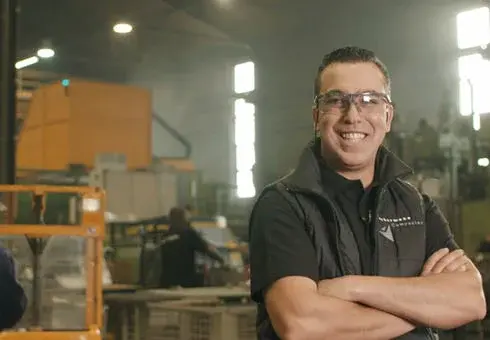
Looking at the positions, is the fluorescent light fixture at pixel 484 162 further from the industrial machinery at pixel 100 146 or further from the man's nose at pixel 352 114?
the man's nose at pixel 352 114

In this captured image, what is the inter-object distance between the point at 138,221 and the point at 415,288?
2.87m

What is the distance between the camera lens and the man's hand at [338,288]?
1.43m

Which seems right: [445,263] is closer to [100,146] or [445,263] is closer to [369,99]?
[369,99]

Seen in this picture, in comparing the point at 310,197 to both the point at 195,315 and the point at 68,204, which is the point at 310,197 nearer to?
the point at 195,315

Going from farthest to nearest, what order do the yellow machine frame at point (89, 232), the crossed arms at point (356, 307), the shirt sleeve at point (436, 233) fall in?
the yellow machine frame at point (89, 232), the shirt sleeve at point (436, 233), the crossed arms at point (356, 307)

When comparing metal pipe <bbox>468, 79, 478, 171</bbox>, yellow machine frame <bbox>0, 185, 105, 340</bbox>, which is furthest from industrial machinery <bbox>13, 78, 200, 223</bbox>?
metal pipe <bbox>468, 79, 478, 171</bbox>

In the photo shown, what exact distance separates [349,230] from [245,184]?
302 centimetres

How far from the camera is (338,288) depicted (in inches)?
56.6

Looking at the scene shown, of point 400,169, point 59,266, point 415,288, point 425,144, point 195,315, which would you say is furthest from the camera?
point 425,144

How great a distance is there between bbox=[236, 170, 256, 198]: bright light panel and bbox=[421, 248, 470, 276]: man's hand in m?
2.89

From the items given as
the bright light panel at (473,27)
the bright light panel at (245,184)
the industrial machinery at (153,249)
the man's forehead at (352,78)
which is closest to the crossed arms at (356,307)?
the man's forehead at (352,78)

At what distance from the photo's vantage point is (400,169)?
1604 mm

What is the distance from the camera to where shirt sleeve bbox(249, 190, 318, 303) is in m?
1.46

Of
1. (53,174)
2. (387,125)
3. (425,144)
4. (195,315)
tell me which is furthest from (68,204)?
(387,125)
